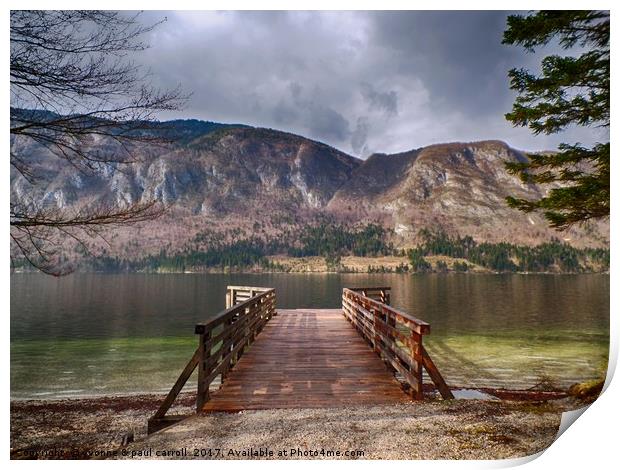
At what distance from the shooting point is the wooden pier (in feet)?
Result: 20.0

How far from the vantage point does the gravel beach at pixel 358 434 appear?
503cm

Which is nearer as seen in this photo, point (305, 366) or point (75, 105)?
point (75, 105)

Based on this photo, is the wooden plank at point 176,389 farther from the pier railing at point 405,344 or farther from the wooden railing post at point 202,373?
the pier railing at point 405,344

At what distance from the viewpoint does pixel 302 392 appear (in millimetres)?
6742

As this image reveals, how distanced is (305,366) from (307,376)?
0.77m

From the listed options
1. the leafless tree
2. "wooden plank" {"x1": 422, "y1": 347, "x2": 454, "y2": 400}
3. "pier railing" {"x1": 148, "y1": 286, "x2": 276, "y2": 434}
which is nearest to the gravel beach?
"wooden plank" {"x1": 422, "y1": 347, "x2": 454, "y2": 400}

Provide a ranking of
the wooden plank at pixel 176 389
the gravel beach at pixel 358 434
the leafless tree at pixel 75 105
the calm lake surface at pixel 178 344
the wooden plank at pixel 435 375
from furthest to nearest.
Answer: the calm lake surface at pixel 178 344 < the wooden plank at pixel 435 375 < the leafless tree at pixel 75 105 < the wooden plank at pixel 176 389 < the gravel beach at pixel 358 434

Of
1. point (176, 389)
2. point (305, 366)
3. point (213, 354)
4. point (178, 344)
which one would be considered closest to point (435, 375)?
point (305, 366)

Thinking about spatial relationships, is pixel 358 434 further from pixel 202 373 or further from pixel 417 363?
pixel 202 373

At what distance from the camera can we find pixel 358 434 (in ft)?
17.0

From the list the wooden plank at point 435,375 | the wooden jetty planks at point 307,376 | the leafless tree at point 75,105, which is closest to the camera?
the leafless tree at point 75,105

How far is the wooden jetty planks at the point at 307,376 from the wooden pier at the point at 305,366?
0.05 ft

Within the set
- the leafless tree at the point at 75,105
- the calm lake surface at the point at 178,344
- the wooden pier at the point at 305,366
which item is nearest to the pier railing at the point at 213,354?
the wooden pier at the point at 305,366

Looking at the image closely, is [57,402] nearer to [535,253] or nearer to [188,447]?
[188,447]
